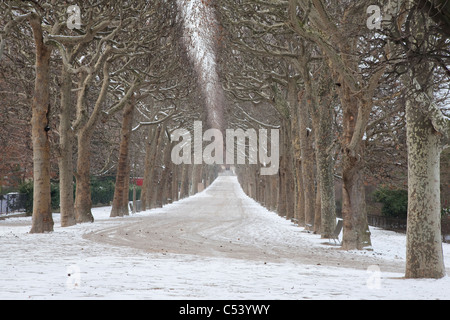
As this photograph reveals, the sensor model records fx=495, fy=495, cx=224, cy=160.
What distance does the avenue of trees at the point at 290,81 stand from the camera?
30.1 feet

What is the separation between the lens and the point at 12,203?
3070 centimetres

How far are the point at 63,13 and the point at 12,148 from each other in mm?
16718

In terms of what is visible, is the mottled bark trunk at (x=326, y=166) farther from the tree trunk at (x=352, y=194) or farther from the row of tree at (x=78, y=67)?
the row of tree at (x=78, y=67)

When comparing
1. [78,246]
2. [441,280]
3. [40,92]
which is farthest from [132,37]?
[441,280]

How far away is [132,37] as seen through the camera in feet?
66.2

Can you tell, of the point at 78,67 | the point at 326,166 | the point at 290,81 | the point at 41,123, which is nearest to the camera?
the point at 41,123

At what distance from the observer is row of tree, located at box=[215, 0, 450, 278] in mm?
8922

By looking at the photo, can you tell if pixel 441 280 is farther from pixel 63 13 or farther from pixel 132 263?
pixel 63 13

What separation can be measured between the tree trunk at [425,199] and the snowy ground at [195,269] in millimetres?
→ 381

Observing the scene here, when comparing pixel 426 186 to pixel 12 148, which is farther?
pixel 12 148

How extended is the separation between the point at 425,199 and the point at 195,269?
4.63 meters

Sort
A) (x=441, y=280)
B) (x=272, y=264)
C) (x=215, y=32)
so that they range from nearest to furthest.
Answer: (x=441, y=280) < (x=272, y=264) < (x=215, y=32)

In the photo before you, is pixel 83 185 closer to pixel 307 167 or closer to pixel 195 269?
pixel 307 167

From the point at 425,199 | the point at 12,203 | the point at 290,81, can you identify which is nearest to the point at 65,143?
the point at 290,81
